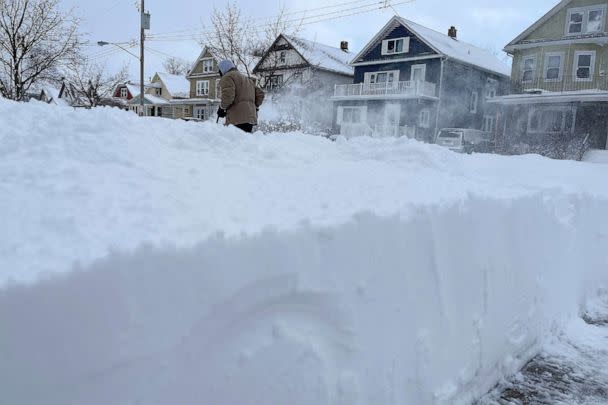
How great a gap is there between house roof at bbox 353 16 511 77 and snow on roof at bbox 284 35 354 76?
288 centimetres

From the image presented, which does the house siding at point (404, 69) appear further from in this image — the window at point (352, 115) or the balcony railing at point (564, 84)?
the balcony railing at point (564, 84)

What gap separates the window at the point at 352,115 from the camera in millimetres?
30377

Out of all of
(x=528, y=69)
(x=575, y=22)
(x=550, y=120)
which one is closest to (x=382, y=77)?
(x=528, y=69)

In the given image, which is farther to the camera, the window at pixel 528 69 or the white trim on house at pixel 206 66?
the white trim on house at pixel 206 66

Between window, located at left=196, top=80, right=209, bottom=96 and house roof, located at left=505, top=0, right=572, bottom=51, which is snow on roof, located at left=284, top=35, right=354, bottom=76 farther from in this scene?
window, located at left=196, top=80, right=209, bottom=96

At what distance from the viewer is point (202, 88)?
4372 centimetres

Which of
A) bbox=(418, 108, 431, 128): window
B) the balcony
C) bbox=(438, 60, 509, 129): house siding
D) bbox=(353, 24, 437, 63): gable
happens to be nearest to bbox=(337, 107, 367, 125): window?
the balcony

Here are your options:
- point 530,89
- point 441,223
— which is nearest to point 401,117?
point 530,89

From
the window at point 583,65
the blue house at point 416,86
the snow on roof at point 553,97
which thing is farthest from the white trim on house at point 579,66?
the blue house at point 416,86

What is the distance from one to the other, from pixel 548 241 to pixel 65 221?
293cm

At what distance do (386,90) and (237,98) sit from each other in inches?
955

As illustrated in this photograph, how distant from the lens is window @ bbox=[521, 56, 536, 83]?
25062mm

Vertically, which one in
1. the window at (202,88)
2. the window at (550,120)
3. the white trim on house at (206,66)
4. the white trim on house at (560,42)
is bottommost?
the window at (550,120)

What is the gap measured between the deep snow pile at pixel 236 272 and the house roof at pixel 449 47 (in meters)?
26.8
